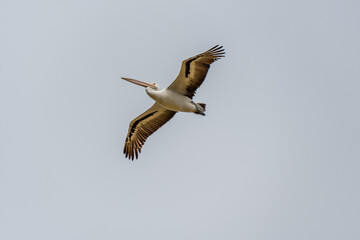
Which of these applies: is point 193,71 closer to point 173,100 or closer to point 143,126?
point 173,100

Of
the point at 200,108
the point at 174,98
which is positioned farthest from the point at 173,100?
the point at 200,108

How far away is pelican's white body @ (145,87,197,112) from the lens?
19.7 metres

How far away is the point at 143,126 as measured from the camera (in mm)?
21109

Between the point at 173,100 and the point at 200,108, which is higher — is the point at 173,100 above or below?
above

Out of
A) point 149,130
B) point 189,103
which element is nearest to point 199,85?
point 189,103

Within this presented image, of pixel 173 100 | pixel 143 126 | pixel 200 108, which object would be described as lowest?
pixel 143 126

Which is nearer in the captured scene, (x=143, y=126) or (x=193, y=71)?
(x=193, y=71)

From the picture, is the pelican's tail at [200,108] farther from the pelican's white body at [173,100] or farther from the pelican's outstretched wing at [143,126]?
the pelican's outstretched wing at [143,126]

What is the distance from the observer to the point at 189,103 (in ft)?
64.8

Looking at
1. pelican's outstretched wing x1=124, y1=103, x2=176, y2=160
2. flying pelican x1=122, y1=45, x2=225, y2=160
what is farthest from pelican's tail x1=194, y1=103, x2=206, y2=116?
pelican's outstretched wing x1=124, y1=103, x2=176, y2=160

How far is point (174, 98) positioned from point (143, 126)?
6.09 ft

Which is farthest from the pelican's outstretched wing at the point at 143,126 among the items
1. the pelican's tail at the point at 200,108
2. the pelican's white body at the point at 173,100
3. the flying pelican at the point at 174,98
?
the pelican's tail at the point at 200,108

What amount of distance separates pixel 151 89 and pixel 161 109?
935mm

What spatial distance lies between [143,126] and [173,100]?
6.02ft
